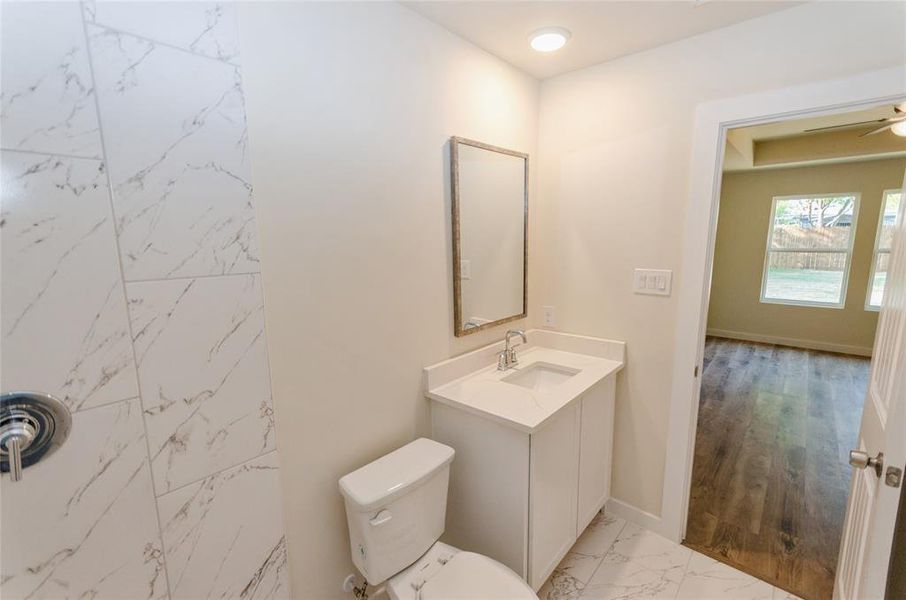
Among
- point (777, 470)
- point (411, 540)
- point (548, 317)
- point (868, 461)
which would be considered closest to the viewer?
point (868, 461)

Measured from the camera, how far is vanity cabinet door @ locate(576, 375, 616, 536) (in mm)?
1835

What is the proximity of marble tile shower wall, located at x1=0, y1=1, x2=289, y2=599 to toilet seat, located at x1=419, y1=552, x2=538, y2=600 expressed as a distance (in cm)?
57

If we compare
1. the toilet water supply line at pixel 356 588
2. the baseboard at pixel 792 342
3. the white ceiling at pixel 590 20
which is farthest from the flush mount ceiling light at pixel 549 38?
the baseboard at pixel 792 342

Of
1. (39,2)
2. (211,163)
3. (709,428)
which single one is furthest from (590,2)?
(709,428)

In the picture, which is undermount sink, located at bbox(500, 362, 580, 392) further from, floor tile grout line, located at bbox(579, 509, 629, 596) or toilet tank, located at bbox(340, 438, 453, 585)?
floor tile grout line, located at bbox(579, 509, 629, 596)

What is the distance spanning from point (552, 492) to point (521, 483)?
23 centimetres

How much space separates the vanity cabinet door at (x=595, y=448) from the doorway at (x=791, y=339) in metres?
0.51

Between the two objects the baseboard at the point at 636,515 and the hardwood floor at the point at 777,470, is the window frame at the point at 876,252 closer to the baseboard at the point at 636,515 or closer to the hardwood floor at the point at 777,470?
the hardwood floor at the point at 777,470

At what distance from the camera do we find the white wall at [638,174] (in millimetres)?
1539

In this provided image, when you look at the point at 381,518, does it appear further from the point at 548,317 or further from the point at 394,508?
the point at 548,317

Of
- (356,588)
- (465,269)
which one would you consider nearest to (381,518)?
(356,588)

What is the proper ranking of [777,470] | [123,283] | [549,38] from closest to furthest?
1. [123,283]
2. [549,38]
3. [777,470]

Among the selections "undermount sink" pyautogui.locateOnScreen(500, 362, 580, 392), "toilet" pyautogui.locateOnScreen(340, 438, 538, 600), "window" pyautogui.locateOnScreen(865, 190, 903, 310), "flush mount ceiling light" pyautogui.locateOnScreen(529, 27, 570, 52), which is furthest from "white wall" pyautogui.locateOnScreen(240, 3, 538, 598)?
"window" pyautogui.locateOnScreen(865, 190, 903, 310)

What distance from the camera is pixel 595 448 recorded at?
1.95 meters
